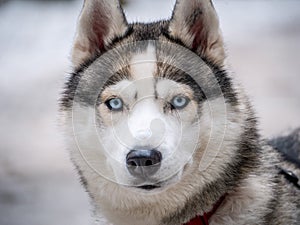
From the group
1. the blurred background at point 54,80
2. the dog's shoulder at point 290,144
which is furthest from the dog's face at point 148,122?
the blurred background at point 54,80

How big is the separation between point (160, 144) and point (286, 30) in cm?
294

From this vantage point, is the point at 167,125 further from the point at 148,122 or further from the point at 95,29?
the point at 95,29

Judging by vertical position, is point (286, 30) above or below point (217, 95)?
above

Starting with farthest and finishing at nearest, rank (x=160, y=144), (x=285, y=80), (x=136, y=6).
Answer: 1. (x=136, y=6)
2. (x=285, y=80)
3. (x=160, y=144)

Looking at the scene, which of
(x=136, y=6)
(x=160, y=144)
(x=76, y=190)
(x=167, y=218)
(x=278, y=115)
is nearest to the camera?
(x=160, y=144)

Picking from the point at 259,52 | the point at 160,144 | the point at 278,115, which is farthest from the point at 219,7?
the point at 160,144

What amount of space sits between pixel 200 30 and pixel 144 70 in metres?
0.24

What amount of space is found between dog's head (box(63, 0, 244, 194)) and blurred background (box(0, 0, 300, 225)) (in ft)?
3.04

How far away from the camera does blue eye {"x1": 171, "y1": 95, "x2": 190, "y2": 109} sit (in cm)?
183

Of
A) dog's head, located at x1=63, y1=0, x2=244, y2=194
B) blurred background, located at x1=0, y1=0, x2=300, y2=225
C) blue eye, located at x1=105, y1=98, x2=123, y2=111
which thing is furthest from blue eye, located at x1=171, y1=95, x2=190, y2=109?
blurred background, located at x1=0, y1=0, x2=300, y2=225

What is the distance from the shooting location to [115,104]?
1844mm

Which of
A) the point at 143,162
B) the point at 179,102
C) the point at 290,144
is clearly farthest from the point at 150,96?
the point at 290,144

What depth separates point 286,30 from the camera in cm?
447

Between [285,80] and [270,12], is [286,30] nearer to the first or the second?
[270,12]
